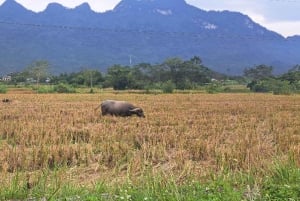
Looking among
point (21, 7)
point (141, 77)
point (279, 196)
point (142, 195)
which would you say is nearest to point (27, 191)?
point (142, 195)

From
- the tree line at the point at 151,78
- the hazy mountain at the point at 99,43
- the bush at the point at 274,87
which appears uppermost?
the hazy mountain at the point at 99,43

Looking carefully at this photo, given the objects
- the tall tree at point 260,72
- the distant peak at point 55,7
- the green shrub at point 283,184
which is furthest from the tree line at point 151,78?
the distant peak at point 55,7

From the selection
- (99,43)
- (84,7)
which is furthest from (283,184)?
(84,7)

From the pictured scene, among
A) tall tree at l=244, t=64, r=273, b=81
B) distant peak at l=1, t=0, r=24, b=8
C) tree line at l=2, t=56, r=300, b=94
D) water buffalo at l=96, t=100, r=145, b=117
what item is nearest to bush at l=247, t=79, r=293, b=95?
tree line at l=2, t=56, r=300, b=94

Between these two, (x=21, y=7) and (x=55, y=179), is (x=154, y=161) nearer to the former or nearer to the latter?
(x=55, y=179)

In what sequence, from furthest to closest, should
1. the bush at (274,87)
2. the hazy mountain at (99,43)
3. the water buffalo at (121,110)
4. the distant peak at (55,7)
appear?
1. the distant peak at (55,7)
2. the hazy mountain at (99,43)
3. the bush at (274,87)
4. the water buffalo at (121,110)

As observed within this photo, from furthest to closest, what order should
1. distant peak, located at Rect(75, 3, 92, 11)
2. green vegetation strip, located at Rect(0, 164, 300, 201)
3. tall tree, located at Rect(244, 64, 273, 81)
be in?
1. distant peak, located at Rect(75, 3, 92, 11)
2. tall tree, located at Rect(244, 64, 273, 81)
3. green vegetation strip, located at Rect(0, 164, 300, 201)

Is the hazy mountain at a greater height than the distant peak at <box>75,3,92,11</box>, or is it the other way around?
the distant peak at <box>75,3,92,11</box>

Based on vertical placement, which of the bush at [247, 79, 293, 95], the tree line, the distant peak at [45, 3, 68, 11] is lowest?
the bush at [247, 79, 293, 95]

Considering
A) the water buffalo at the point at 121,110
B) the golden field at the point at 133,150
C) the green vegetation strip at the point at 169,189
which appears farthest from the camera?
the water buffalo at the point at 121,110

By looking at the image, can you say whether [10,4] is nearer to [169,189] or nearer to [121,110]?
[121,110]

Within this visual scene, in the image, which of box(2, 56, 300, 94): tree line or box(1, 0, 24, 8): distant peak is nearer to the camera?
box(2, 56, 300, 94): tree line

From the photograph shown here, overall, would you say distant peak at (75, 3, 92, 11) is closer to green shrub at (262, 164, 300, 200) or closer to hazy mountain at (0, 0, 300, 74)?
hazy mountain at (0, 0, 300, 74)

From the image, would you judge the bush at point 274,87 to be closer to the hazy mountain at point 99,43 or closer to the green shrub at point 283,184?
the green shrub at point 283,184
